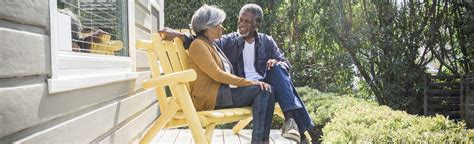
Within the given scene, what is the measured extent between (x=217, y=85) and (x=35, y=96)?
5.41 ft

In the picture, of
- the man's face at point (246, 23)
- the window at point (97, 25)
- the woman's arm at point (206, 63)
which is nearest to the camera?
the window at point (97, 25)

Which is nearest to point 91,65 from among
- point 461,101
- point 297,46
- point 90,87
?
point 90,87

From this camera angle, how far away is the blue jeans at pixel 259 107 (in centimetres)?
290

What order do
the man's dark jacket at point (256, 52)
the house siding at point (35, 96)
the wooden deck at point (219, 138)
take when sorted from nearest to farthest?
the house siding at point (35, 96) → the man's dark jacket at point (256, 52) → the wooden deck at point (219, 138)

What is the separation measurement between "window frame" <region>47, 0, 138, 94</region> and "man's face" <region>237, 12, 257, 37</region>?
2.74 ft

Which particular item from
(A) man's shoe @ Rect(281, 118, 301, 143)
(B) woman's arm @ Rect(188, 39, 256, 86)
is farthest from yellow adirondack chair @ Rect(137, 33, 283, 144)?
(A) man's shoe @ Rect(281, 118, 301, 143)

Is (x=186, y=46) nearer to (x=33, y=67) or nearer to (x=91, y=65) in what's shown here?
(x=91, y=65)

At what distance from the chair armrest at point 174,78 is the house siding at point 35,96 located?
390mm

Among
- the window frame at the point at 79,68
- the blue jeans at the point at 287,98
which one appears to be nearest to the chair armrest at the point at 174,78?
the window frame at the point at 79,68

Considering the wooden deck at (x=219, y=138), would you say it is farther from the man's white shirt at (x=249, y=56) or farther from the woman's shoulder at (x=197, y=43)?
the woman's shoulder at (x=197, y=43)

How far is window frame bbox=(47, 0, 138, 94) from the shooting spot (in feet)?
5.22

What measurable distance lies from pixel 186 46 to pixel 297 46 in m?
4.84

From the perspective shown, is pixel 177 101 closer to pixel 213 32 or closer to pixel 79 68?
pixel 213 32

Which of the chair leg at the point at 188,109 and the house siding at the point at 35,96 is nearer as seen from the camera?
the house siding at the point at 35,96
